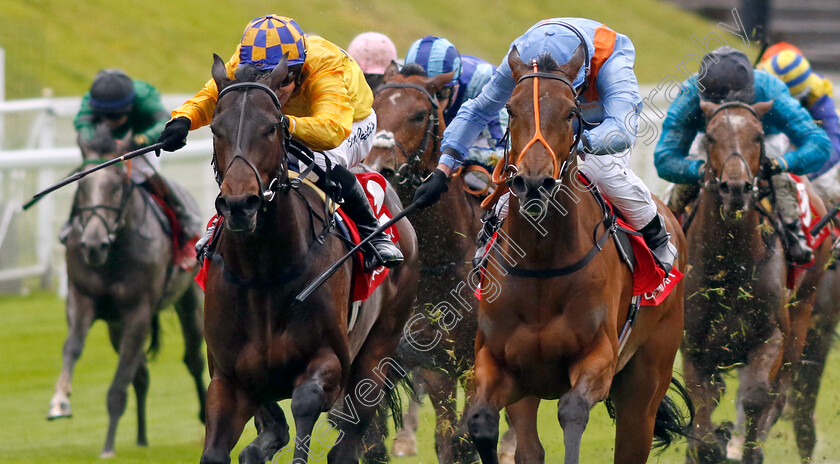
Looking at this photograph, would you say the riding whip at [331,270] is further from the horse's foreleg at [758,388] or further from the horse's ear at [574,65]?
the horse's foreleg at [758,388]

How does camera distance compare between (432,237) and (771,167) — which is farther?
(771,167)

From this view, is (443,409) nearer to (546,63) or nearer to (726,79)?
(726,79)

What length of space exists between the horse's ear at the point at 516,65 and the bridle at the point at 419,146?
5.55 ft

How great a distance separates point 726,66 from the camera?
651cm

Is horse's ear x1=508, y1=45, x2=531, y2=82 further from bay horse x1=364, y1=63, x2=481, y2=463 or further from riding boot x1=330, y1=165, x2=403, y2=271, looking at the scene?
bay horse x1=364, y1=63, x2=481, y2=463

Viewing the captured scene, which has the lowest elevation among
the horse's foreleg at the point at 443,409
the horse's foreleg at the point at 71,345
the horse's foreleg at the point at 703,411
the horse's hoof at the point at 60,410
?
the horse's hoof at the point at 60,410

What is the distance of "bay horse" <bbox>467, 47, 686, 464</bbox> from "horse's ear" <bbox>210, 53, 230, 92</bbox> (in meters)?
1.03

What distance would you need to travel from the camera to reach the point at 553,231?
4.42 meters

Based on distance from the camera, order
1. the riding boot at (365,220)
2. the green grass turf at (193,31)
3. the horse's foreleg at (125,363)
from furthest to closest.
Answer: the green grass turf at (193,31), the horse's foreleg at (125,363), the riding boot at (365,220)

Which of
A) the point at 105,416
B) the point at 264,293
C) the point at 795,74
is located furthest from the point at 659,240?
the point at 105,416

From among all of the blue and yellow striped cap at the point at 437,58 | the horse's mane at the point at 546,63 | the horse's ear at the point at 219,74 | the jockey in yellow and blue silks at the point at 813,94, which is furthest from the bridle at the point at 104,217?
the jockey in yellow and blue silks at the point at 813,94

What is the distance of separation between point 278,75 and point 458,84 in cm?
258

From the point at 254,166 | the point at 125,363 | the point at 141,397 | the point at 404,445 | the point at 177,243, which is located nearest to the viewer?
the point at 254,166

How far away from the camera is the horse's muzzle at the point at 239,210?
4.00 metres
